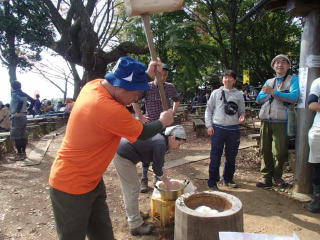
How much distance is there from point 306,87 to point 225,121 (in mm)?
1206

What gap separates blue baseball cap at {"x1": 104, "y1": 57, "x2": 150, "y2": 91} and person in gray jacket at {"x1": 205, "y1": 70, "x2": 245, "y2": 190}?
2.46 m

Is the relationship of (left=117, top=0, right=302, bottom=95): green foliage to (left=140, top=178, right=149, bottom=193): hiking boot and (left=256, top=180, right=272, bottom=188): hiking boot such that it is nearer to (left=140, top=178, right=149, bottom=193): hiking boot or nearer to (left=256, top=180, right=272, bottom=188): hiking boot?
(left=256, top=180, right=272, bottom=188): hiking boot

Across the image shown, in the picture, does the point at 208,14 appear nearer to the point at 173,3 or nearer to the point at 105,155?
the point at 173,3

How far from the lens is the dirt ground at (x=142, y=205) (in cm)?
341

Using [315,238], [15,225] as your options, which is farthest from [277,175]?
[15,225]

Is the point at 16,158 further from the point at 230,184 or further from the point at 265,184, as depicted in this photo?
Answer: the point at 265,184

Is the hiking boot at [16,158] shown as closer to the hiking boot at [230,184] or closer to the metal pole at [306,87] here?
the hiking boot at [230,184]

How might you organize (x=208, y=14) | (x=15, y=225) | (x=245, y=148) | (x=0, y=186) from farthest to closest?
(x=208, y=14) < (x=245, y=148) < (x=0, y=186) < (x=15, y=225)

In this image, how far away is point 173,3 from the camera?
240 cm

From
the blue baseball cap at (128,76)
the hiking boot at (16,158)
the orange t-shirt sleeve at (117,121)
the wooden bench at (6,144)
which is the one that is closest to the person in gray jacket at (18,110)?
the hiking boot at (16,158)

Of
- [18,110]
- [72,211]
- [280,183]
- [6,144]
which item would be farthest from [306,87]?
[6,144]

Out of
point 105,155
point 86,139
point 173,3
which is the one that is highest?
point 173,3

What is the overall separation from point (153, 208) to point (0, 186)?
349 cm

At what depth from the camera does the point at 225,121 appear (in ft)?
13.9
